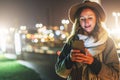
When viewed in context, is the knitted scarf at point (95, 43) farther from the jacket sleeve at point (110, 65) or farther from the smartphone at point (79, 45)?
the smartphone at point (79, 45)

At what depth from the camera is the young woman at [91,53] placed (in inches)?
121

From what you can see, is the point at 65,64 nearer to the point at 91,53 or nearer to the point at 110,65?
the point at 91,53

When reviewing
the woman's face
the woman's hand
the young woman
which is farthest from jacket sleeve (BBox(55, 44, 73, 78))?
the woman's face

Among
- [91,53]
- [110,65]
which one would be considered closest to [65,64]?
[91,53]

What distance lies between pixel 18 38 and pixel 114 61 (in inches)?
968

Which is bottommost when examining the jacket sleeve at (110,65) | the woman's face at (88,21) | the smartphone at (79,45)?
the jacket sleeve at (110,65)

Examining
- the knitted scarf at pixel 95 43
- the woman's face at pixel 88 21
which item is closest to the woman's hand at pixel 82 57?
the knitted scarf at pixel 95 43

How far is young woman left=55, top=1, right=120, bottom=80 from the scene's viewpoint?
3072mm

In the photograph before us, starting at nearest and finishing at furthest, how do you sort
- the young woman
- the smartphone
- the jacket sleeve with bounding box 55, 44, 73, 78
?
the smartphone
the young woman
the jacket sleeve with bounding box 55, 44, 73, 78

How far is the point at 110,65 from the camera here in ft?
10.4

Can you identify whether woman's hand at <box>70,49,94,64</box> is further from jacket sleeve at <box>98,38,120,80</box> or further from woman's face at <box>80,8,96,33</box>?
woman's face at <box>80,8,96,33</box>

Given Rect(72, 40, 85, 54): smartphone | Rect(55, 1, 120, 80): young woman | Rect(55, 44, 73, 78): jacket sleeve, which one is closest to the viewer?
Rect(72, 40, 85, 54): smartphone

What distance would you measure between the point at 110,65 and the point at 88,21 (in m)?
0.45

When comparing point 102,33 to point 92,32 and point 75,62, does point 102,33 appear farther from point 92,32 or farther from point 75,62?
point 75,62
